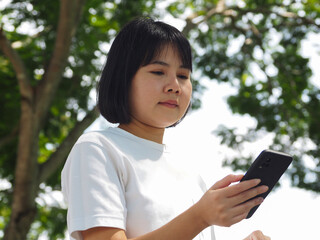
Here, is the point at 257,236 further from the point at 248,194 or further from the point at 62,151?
the point at 62,151

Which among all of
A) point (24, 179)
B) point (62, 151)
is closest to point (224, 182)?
point (24, 179)

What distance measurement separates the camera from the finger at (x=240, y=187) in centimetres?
111

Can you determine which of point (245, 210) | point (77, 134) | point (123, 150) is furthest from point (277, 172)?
point (77, 134)

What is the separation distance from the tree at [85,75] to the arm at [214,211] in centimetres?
471

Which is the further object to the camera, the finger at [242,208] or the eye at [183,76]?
the eye at [183,76]

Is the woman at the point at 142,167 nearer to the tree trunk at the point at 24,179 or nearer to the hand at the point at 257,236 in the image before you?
the hand at the point at 257,236

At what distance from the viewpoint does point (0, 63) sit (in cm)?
665

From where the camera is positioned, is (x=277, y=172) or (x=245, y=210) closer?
(x=245, y=210)

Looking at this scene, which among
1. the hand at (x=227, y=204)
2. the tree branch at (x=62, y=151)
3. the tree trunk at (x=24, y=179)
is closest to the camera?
the hand at (x=227, y=204)

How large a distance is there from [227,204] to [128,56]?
0.66m

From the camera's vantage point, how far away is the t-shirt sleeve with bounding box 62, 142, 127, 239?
4.00 feet

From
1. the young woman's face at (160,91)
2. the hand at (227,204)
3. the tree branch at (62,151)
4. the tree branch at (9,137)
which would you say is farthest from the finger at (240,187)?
the tree branch at (9,137)

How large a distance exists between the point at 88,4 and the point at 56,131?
205cm

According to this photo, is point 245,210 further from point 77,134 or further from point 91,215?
point 77,134
